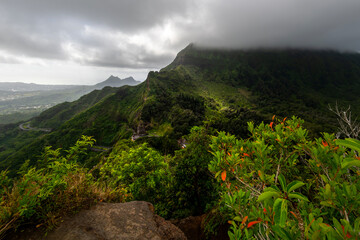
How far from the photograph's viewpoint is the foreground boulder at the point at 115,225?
3447 mm

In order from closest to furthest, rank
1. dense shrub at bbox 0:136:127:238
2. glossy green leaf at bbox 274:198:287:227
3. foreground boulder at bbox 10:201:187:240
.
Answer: glossy green leaf at bbox 274:198:287:227 → dense shrub at bbox 0:136:127:238 → foreground boulder at bbox 10:201:187:240

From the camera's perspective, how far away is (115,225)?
3.89 m

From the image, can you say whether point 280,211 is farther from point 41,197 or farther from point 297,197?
point 41,197

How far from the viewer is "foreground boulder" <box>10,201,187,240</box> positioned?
11.3 ft

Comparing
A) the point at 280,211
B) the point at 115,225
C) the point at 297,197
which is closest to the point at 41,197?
the point at 115,225

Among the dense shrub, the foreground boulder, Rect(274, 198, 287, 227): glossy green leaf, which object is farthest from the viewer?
the foreground boulder

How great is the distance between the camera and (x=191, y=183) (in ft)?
24.4

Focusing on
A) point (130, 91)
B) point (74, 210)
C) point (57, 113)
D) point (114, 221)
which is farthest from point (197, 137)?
point (57, 113)

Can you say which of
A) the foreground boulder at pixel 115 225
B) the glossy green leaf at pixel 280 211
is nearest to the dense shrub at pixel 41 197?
the foreground boulder at pixel 115 225

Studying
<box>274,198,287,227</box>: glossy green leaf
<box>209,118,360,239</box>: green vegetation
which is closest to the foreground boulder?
<box>209,118,360,239</box>: green vegetation

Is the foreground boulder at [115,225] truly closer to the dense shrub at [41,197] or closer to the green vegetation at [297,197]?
the dense shrub at [41,197]

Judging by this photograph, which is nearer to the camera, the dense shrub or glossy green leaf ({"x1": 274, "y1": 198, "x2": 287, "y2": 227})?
glossy green leaf ({"x1": 274, "y1": 198, "x2": 287, "y2": 227})

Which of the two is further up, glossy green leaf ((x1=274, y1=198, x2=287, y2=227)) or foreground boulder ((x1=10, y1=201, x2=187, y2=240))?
glossy green leaf ((x1=274, y1=198, x2=287, y2=227))

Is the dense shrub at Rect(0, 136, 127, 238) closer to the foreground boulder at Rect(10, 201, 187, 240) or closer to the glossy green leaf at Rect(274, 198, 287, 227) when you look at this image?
the foreground boulder at Rect(10, 201, 187, 240)
